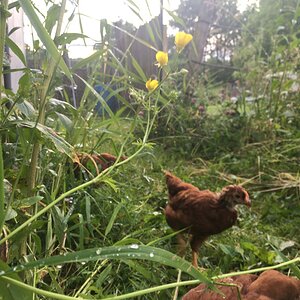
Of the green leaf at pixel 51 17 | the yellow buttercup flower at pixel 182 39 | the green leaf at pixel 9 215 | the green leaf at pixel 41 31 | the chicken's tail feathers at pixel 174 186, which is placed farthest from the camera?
the chicken's tail feathers at pixel 174 186

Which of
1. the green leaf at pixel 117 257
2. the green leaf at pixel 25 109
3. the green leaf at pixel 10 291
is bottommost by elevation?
the green leaf at pixel 10 291

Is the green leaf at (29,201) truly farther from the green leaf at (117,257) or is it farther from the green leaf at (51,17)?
the green leaf at (51,17)

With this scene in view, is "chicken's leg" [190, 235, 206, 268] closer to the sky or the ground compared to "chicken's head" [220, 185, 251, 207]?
closer to the ground

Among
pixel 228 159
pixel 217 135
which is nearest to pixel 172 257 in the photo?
pixel 228 159

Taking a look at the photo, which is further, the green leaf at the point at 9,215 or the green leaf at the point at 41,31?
the green leaf at the point at 9,215

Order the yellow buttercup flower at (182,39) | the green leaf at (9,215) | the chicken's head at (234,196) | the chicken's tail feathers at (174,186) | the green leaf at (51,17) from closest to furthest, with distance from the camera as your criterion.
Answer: the green leaf at (9,215) < the green leaf at (51,17) < the yellow buttercup flower at (182,39) < the chicken's head at (234,196) < the chicken's tail feathers at (174,186)

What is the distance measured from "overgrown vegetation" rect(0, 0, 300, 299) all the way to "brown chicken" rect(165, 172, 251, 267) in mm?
93

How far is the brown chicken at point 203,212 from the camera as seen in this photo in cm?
105

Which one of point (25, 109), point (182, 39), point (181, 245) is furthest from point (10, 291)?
point (181, 245)

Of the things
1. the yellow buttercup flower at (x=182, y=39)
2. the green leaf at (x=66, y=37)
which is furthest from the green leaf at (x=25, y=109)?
the yellow buttercup flower at (x=182, y=39)

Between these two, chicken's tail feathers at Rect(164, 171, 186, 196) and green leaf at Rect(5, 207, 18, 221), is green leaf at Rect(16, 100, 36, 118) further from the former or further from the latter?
chicken's tail feathers at Rect(164, 171, 186, 196)

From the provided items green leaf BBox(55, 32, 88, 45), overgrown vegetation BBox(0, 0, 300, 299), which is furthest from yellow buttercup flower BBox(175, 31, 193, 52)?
green leaf BBox(55, 32, 88, 45)

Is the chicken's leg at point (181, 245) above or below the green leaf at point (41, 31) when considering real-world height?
below

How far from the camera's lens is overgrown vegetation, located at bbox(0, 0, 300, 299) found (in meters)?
0.61
